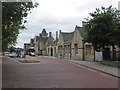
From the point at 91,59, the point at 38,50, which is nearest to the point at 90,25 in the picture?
the point at 91,59

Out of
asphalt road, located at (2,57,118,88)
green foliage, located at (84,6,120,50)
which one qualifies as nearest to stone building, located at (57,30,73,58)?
green foliage, located at (84,6,120,50)

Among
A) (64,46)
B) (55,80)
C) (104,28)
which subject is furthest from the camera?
(64,46)

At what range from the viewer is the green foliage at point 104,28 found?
123 ft

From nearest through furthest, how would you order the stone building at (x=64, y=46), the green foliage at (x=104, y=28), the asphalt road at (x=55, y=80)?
the asphalt road at (x=55, y=80) < the green foliage at (x=104, y=28) < the stone building at (x=64, y=46)

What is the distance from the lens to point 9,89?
49.4 ft

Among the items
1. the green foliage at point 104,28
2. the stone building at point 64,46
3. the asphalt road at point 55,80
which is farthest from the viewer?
the stone building at point 64,46

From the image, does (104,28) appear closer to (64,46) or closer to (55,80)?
(55,80)

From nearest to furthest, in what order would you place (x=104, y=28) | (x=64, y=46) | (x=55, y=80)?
(x=55, y=80), (x=104, y=28), (x=64, y=46)

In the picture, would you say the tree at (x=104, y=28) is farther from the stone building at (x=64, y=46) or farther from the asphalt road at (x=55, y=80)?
the stone building at (x=64, y=46)

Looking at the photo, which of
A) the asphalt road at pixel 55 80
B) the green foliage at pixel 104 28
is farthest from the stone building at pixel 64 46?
the asphalt road at pixel 55 80

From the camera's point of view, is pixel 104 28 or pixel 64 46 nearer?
pixel 104 28

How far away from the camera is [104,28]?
125 ft

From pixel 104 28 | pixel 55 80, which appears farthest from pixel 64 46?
pixel 55 80

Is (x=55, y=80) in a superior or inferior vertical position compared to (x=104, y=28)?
inferior
